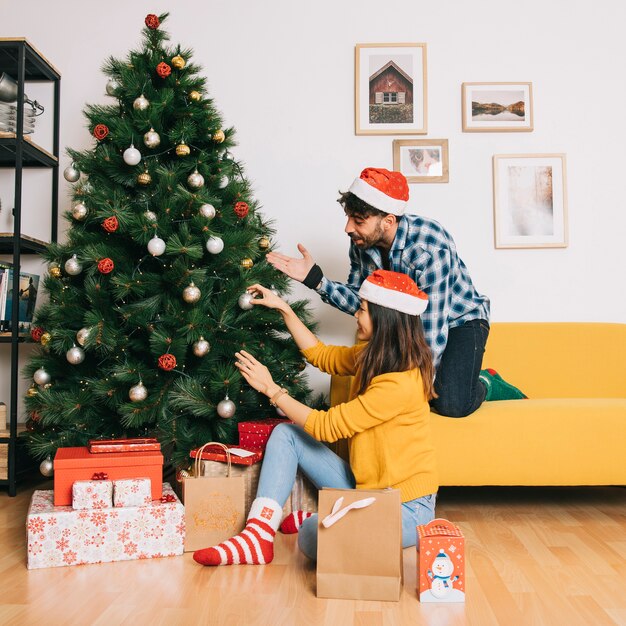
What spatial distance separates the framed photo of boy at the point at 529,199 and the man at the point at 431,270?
0.80 metres

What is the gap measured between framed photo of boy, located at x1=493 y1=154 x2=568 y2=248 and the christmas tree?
4.12 feet

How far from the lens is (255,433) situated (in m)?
2.20

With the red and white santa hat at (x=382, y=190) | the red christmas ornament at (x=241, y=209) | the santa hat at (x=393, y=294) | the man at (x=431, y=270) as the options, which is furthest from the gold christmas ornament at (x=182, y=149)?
the santa hat at (x=393, y=294)

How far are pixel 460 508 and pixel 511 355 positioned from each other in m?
0.72

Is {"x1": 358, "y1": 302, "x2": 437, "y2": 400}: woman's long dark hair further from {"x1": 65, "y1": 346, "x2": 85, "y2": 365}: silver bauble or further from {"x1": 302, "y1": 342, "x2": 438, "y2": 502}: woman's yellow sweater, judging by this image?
{"x1": 65, "y1": 346, "x2": 85, "y2": 365}: silver bauble

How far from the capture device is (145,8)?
125 inches

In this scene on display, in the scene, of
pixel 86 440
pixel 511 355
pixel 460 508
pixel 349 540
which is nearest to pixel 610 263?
pixel 511 355

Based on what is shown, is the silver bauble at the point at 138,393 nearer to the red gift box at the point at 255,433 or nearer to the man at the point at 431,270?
the red gift box at the point at 255,433

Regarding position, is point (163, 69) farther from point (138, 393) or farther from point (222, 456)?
point (222, 456)

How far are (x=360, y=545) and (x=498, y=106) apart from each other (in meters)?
2.23

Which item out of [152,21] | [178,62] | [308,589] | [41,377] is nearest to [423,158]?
[178,62]

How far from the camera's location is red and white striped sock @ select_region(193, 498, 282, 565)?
1.83 m

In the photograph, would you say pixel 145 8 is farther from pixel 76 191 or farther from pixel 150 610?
pixel 150 610

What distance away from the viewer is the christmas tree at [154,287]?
86.6 inches
